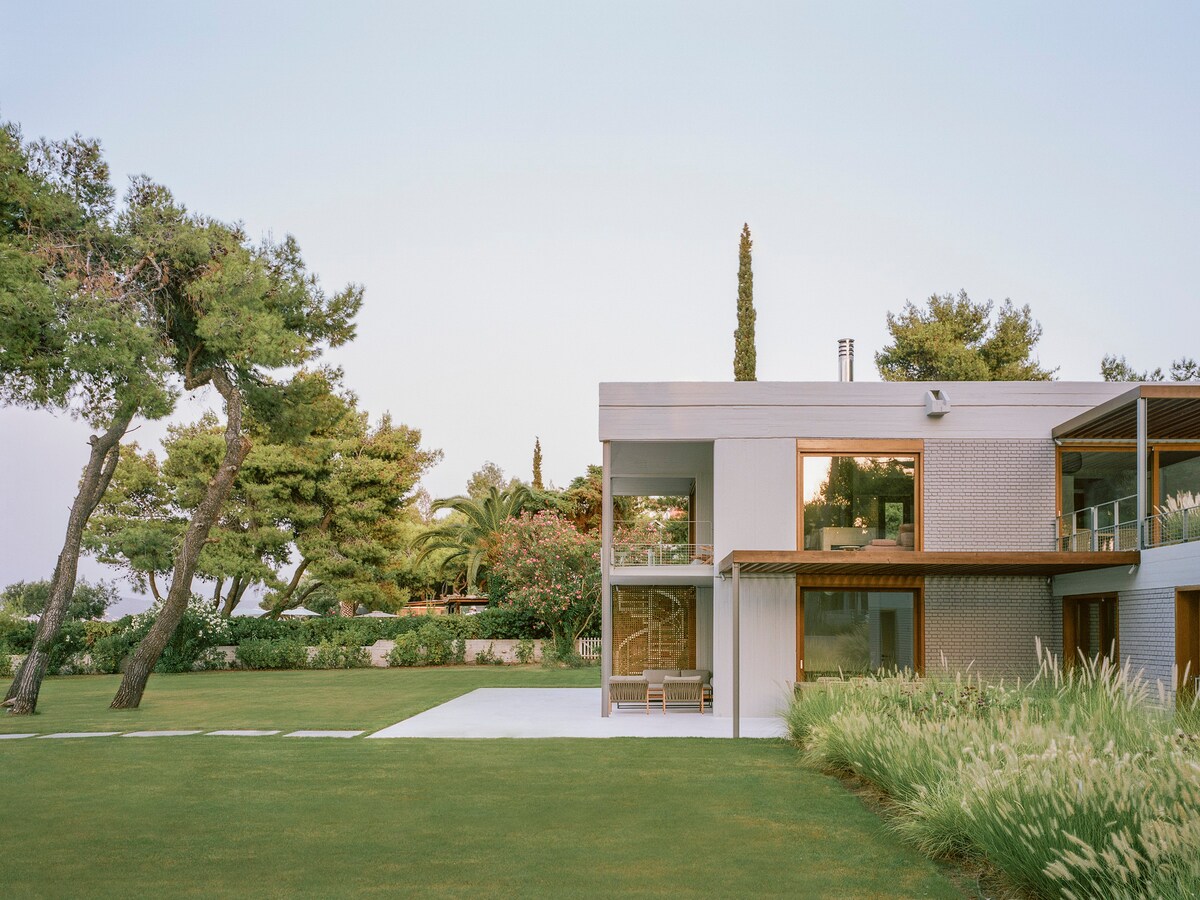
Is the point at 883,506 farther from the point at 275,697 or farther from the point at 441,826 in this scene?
the point at 275,697

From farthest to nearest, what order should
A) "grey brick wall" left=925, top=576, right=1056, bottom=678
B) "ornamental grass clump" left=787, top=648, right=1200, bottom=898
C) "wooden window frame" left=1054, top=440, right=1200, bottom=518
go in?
1. "grey brick wall" left=925, top=576, right=1056, bottom=678
2. "wooden window frame" left=1054, top=440, right=1200, bottom=518
3. "ornamental grass clump" left=787, top=648, right=1200, bottom=898

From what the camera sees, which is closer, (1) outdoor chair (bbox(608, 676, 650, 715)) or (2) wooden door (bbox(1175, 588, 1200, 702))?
(2) wooden door (bbox(1175, 588, 1200, 702))

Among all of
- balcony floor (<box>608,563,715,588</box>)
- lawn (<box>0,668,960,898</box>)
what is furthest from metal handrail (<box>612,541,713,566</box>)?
lawn (<box>0,668,960,898</box>)

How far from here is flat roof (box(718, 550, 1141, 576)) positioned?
14812 mm

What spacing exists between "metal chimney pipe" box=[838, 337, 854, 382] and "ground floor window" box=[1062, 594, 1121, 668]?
5.04 metres

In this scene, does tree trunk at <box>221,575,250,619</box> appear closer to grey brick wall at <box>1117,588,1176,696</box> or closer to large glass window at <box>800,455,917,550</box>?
large glass window at <box>800,455,917,550</box>

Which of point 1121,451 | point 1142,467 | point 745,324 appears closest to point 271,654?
point 745,324

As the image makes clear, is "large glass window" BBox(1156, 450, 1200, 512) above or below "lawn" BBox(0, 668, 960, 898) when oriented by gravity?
above

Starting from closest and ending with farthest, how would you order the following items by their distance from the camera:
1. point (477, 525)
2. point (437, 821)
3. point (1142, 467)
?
1. point (437, 821)
2. point (1142, 467)
3. point (477, 525)

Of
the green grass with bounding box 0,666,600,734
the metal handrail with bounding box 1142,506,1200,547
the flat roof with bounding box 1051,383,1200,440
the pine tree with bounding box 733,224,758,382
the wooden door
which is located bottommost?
the green grass with bounding box 0,666,600,734

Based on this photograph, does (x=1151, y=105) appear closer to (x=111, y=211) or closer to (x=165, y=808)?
(x=111, y=211)

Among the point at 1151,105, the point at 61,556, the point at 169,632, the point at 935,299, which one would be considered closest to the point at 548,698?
the point at 169,632

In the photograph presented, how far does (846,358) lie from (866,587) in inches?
169

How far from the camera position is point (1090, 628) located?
16781 mm
